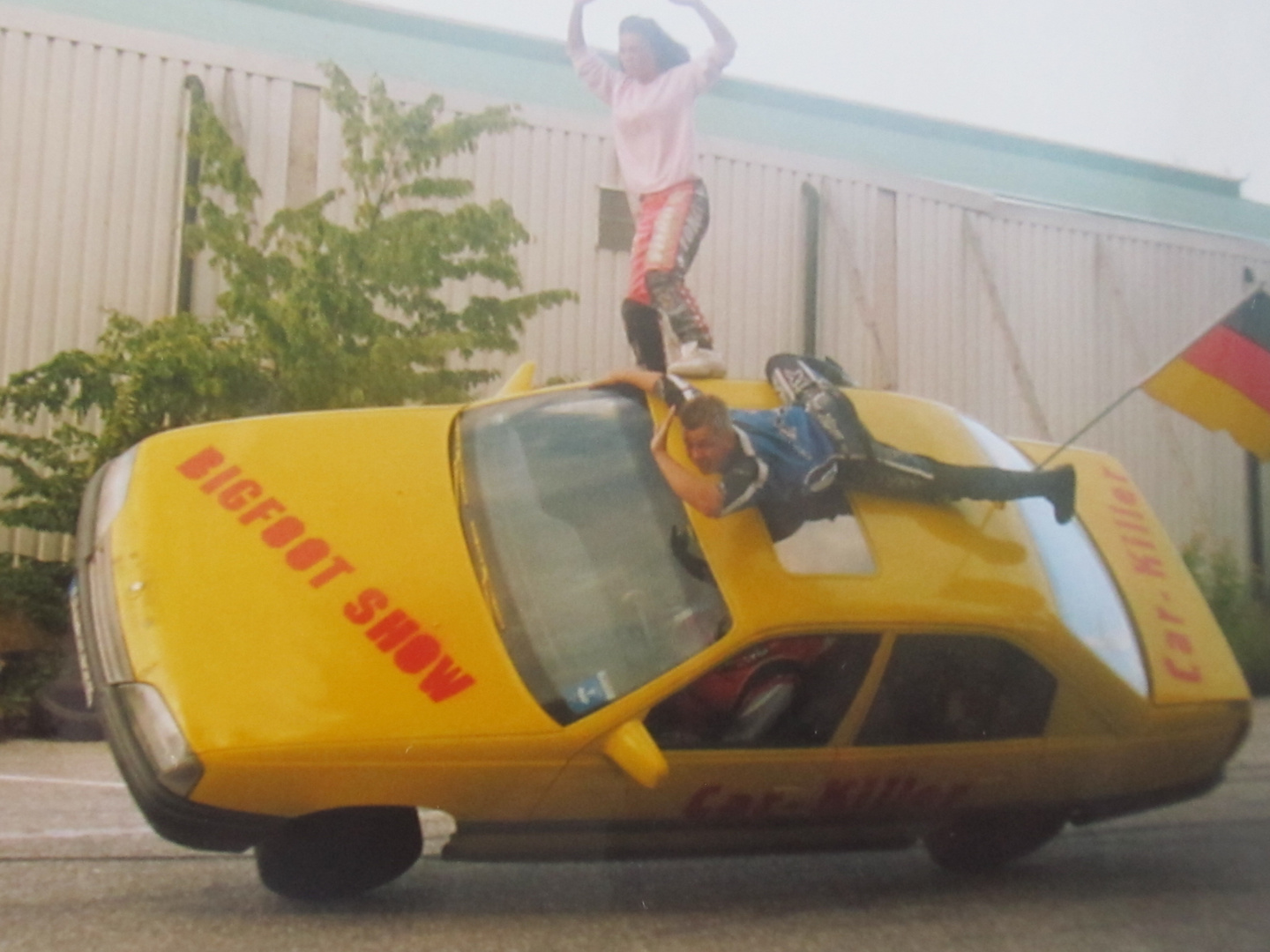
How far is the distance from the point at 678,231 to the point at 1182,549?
3451 mm

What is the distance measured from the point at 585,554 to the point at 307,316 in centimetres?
416

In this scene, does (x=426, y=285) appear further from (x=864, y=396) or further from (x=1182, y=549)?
(x=1182, y=549)

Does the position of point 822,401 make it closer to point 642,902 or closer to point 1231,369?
point 642,902

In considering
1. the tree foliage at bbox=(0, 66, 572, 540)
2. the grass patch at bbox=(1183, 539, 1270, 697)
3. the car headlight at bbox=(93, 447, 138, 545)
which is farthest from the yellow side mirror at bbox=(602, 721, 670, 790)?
the tree foliage at bbox=(0, 66, 572, 540)

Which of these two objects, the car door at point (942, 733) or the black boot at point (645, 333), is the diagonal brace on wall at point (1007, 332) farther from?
the car door at point (942, 733)

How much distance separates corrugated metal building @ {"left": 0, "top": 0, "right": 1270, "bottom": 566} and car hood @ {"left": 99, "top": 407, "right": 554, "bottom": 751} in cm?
377

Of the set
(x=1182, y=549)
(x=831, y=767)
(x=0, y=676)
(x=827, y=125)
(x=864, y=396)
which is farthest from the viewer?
(x=827, y=125)

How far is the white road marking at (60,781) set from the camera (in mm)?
5449

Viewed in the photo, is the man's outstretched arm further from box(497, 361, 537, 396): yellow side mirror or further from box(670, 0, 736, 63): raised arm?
box(670, 0, 736, 63): raised arm

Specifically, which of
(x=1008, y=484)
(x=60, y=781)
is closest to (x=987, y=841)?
(x=1008, y=484)

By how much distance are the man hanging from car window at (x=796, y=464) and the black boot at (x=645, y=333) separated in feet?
4.97

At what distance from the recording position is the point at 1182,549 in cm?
726

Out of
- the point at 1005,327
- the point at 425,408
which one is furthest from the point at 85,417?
the point at 1005,327

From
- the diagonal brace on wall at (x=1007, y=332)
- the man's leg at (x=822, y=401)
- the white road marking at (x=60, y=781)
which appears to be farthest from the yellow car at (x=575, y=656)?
the diagonal brace on wall at (x=1007, y=332)
